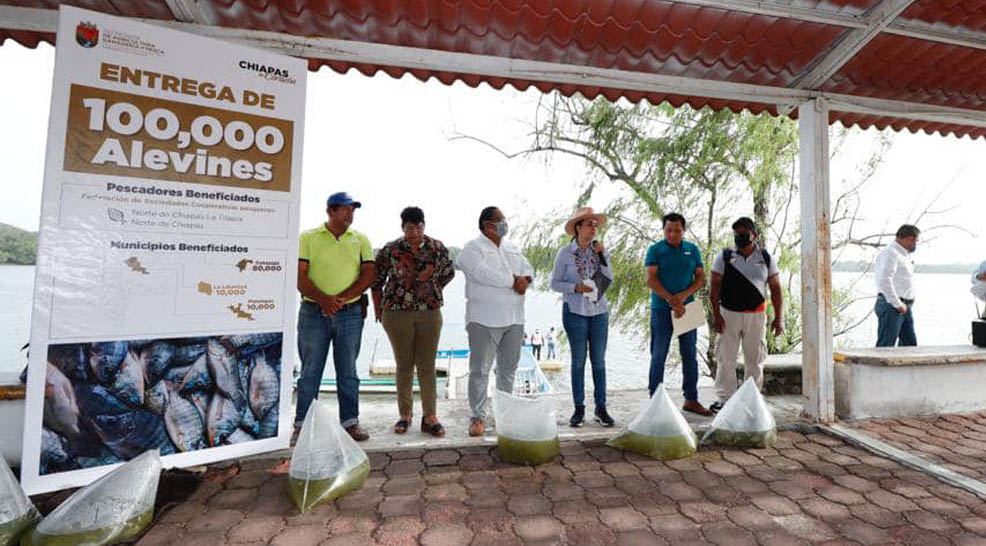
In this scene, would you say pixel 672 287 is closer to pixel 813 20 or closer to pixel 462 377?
pixel 813 20

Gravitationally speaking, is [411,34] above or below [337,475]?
above

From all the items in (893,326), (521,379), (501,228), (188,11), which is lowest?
(521,379)

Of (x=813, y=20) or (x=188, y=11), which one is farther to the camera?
(x=813, y=20)

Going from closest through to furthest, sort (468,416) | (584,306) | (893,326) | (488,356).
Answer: (488,356), (584,306), (468,416), (893,326)

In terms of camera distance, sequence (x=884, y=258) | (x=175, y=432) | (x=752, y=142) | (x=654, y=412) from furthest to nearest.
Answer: (x=752, y=142) < (x=884, y=258) < (x=654, y=412) < (x=175, y=432)

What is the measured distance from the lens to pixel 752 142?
852 cm

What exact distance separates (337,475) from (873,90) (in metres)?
4.85

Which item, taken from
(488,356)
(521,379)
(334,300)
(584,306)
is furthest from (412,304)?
(521,379)

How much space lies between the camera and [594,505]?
248cm

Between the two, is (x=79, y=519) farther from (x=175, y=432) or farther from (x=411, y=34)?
(x=411, y=34)

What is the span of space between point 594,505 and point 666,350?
1.84 meters

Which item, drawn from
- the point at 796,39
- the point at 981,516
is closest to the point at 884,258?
the point at 796,39

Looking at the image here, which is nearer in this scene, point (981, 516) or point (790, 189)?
point (981, 516)

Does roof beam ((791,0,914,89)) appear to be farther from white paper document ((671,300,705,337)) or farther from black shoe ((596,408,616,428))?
black shoe ((596,408,616,428))
